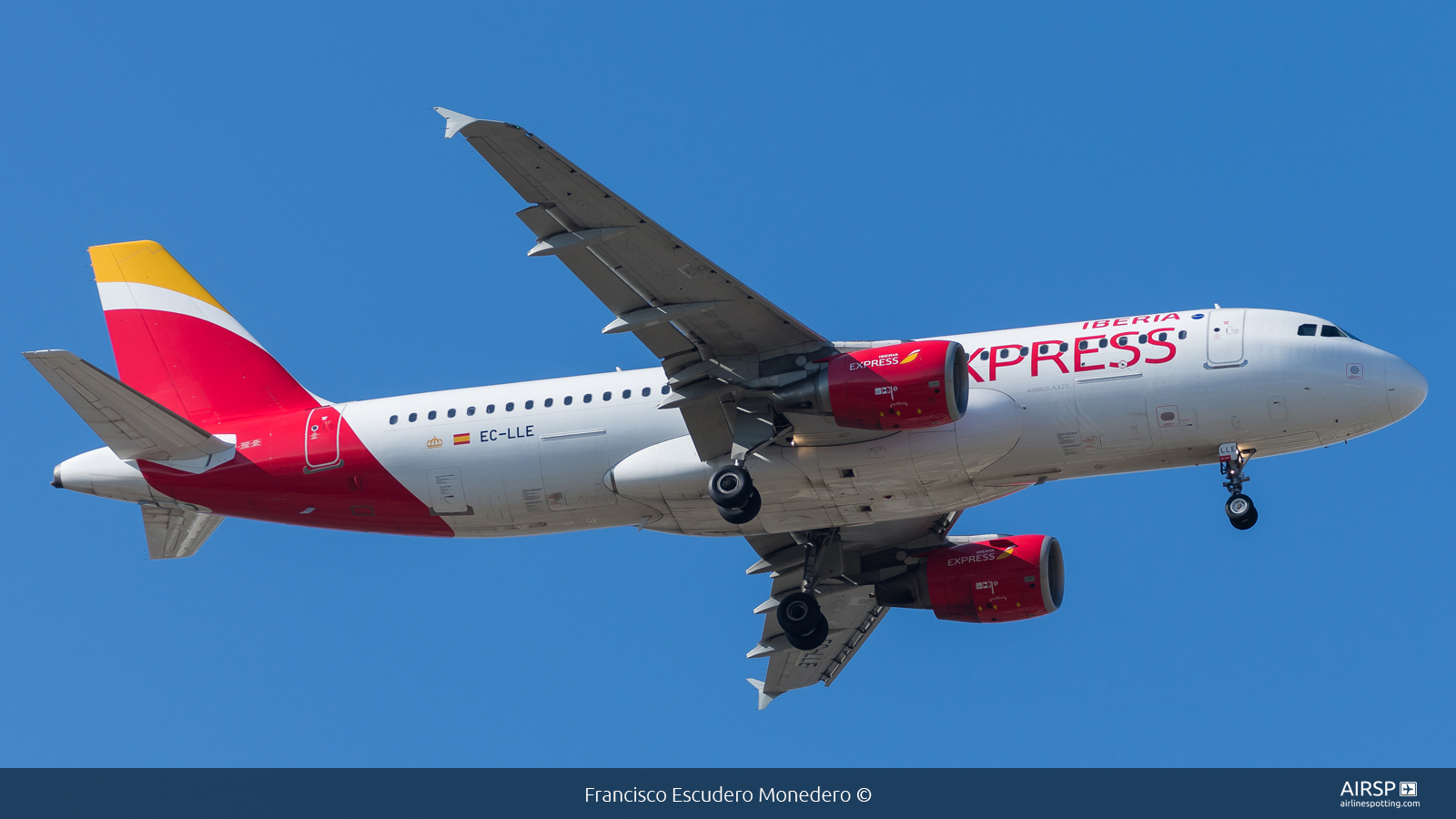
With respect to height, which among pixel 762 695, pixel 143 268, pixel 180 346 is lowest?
pixel 762 695

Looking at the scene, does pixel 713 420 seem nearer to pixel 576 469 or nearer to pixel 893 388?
pixel 576 469

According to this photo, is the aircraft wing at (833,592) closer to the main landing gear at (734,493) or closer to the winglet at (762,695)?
the winglet at (762,695)

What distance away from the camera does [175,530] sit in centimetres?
3619

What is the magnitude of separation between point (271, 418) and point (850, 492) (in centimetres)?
1387

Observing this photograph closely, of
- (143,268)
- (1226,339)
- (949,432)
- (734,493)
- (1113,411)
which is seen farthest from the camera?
(143,268)

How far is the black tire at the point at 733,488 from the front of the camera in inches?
1227

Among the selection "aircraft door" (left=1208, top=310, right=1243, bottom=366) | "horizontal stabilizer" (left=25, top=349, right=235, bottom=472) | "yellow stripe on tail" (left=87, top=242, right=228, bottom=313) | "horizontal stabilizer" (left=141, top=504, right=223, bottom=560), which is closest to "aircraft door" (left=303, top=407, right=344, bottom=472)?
"horizontal stabilizer" (left=25, top=349, right=235, bottom=472)

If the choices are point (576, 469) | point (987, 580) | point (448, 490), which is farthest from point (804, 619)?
point (448, 490)

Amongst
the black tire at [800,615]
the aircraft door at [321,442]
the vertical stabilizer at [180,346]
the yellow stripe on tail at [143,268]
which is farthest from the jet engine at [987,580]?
the yellow stripe on tail at [143,268]

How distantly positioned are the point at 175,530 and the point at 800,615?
1511 centimetres

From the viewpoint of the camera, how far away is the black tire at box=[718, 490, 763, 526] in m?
31.3

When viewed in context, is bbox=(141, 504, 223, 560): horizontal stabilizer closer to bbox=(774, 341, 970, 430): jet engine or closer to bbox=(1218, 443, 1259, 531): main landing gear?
bbox=(774, 341, 970, 430): jet engine

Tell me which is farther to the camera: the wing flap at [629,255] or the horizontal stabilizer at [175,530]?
the horizontal stabilizer at [175,530]

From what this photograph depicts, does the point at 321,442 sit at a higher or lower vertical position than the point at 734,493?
higher
